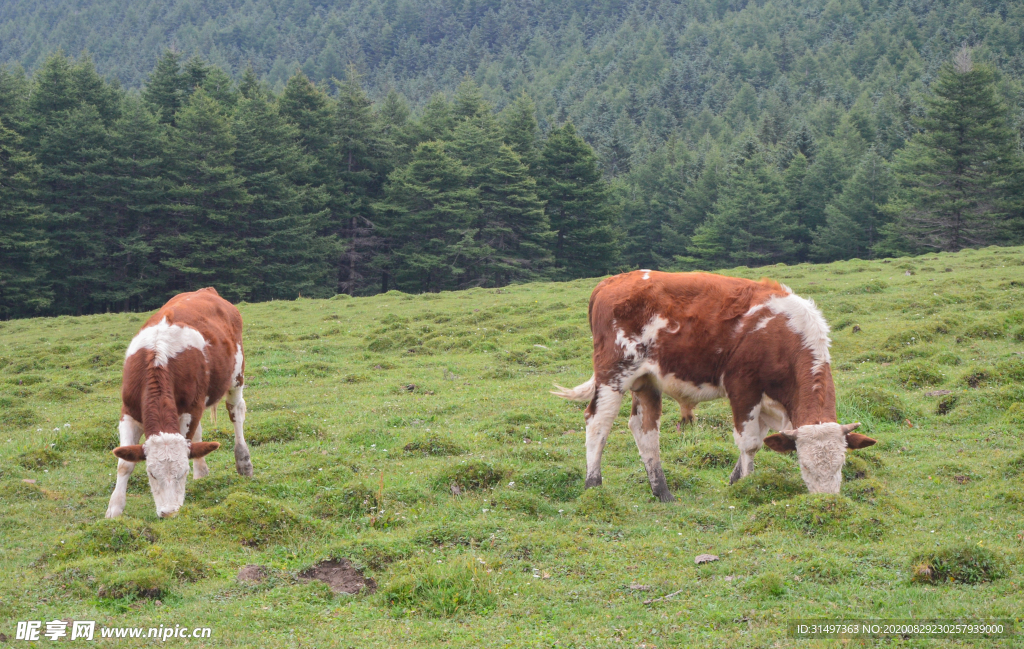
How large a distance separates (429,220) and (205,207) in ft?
52.3

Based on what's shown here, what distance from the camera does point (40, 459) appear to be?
528 inches

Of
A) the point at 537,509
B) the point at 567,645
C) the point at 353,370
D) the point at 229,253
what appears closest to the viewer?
the point at 567,645

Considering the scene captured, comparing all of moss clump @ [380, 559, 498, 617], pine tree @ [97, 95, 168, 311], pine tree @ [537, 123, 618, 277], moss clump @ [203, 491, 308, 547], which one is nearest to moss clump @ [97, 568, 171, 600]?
moss clump @ [203, 491, 308, 547]

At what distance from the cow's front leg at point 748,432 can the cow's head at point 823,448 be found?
95cm

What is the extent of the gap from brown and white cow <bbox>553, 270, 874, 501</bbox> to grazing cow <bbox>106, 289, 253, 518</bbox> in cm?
535

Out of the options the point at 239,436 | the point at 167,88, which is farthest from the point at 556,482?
the point at 167,88

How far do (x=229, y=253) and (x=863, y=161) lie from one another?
178ft

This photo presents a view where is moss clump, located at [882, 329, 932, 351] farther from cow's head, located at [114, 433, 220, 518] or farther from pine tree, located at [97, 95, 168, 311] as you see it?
pine tree, located at [97, 95, 168, 311]

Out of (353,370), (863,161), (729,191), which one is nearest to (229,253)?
(353,370)

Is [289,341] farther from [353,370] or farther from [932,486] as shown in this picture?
[932,486]

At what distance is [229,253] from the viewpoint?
5309cm

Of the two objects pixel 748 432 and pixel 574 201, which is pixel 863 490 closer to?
pixel 748 432

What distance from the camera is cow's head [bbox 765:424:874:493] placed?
9.97 meters

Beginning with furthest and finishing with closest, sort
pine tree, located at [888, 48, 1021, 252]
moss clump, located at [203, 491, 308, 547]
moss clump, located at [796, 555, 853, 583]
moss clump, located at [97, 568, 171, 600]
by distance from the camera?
pine tree, located at [888, 48, 1021, 252] < moss clump, located at [203, 491, 308, 547] < moss clump, located at [97, 568, 171, 600] < moss clump, located at [796, 555, 853, 583]
